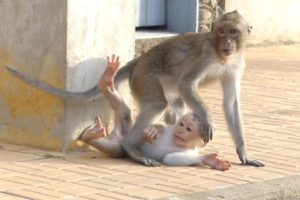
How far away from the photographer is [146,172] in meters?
7.60

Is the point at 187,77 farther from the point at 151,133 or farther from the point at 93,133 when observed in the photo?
the point at 93,133

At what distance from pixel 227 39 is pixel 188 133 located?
748 millimetres

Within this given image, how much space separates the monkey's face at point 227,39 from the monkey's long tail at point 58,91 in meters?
0.97

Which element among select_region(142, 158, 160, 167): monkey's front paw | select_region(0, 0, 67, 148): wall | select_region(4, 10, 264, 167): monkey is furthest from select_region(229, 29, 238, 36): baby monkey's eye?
select_region(0, 0, 67, 148): wall

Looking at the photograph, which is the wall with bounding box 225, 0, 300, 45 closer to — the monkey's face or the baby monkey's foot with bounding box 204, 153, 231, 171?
the monkey's face

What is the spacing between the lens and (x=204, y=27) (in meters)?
13.4

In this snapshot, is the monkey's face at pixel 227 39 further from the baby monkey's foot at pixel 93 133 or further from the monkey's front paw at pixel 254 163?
the baby monkey's foot at pixel 93 133

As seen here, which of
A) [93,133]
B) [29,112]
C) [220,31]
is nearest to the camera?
[220,31]


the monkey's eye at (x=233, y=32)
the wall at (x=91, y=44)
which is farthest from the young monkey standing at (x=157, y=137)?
the monkey's eye at (x=233, y=32)

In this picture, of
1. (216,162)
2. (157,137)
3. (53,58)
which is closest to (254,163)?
(216,162)

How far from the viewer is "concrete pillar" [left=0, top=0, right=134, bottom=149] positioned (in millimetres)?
7961

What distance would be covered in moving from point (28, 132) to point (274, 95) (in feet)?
12.3

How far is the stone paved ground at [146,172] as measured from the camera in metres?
6.95

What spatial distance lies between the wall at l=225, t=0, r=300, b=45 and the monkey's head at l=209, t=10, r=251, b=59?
6027 mm
